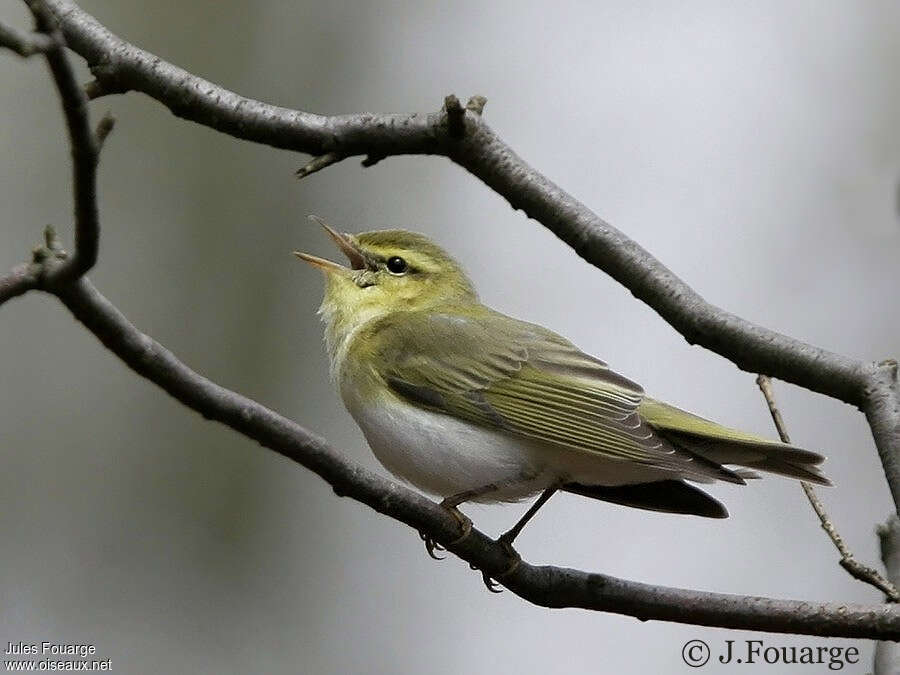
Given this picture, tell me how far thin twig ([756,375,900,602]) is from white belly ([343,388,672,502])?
1.58 ft

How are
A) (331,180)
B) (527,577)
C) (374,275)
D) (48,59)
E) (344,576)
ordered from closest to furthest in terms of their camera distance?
(48,59)
(527,577)
(374,275)
(344,576)
(331,180)

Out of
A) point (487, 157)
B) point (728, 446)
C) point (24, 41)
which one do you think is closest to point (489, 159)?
point (487, 157)

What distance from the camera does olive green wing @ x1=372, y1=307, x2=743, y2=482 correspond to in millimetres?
3918

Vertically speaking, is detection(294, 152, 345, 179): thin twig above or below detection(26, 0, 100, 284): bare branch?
above

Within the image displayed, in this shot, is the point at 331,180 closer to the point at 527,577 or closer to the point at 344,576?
the point at 344,576

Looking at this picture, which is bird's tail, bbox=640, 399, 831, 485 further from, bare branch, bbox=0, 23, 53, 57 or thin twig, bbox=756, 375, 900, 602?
bare branch, bbox=0, 23, 53, 57

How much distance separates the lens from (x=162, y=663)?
Answer: 30.9 feet

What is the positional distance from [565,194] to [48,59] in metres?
1.94

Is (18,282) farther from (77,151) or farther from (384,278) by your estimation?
(384,278)

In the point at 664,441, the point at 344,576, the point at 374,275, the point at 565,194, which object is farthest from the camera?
the point at 344,576

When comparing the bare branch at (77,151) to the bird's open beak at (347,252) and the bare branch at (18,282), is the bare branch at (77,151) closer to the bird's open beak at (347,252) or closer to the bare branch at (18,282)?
the bare branch at (18,282)

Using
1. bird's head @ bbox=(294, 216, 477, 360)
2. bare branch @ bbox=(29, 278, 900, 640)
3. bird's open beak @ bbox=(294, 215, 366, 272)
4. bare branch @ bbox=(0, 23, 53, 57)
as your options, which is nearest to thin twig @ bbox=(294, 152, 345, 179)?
bare branch @ bbox=(29, 278, 900, 640)

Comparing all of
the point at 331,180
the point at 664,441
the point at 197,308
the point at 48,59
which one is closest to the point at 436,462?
the point at 664,441

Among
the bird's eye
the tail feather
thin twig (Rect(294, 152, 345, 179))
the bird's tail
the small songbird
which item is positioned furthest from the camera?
the bird's eye
